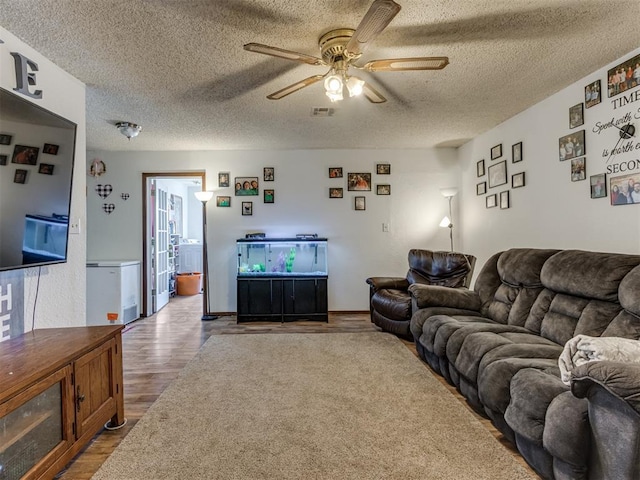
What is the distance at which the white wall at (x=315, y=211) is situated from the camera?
4.89 metres

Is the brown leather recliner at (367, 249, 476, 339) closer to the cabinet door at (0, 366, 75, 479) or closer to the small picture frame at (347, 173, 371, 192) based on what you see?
the small picture frame at (347, 173, 371, 192)

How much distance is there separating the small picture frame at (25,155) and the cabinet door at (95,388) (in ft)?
3.51

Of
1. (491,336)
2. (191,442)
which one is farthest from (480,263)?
(191,442)

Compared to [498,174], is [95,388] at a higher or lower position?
lower

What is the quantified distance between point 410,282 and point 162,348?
9.23ft

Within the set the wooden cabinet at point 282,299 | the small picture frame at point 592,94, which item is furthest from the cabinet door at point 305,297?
the small picture frame at point 592,94

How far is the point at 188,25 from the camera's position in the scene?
199 cm

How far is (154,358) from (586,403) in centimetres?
320

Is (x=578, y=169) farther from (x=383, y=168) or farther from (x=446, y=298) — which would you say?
(x=383, y=168)

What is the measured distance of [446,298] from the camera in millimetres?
3016

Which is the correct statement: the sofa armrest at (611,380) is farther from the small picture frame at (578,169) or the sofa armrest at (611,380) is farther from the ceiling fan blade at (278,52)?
the small picture frame at (578,169)

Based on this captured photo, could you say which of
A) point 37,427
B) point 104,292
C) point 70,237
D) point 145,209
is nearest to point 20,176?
point 70,237

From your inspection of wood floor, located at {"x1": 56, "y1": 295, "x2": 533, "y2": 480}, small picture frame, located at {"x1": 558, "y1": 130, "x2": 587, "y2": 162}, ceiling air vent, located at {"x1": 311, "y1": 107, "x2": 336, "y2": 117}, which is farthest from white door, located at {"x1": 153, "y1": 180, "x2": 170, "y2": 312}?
small picture frame, located at {"x1": 558, "y1": 130, "x2": 587, "y2": 162}

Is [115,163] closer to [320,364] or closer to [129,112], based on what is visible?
[129,112]
